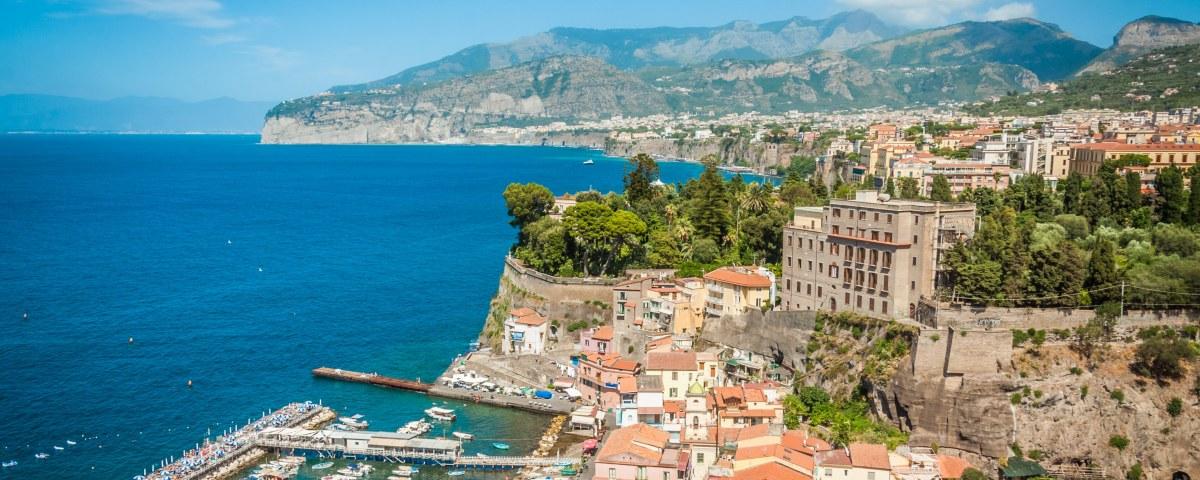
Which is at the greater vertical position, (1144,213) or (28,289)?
(1144,213)

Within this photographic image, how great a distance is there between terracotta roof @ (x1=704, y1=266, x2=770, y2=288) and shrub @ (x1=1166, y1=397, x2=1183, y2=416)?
1706cm

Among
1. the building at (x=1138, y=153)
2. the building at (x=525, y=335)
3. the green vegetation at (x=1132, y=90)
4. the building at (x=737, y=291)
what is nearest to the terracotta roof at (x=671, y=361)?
the building at (x=737, y=291)

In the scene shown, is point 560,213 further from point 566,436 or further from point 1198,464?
point 1198,464

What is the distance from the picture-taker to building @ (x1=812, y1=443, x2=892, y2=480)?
32000 mm

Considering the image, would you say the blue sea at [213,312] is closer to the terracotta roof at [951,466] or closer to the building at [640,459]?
the building at [640,459]

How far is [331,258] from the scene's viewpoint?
86.9 m

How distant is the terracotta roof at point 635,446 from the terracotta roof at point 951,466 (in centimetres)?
956

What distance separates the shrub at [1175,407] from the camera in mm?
34969

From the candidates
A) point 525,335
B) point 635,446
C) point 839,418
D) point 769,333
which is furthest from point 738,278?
point 635,446

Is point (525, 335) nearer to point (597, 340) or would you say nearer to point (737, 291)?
point (597, 340)

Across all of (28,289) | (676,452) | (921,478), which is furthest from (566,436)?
(28,289)

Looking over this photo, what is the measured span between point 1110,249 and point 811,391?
522 inches

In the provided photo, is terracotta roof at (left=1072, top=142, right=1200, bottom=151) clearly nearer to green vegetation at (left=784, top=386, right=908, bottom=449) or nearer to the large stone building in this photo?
the large stone building

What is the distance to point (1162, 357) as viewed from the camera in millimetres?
35281
